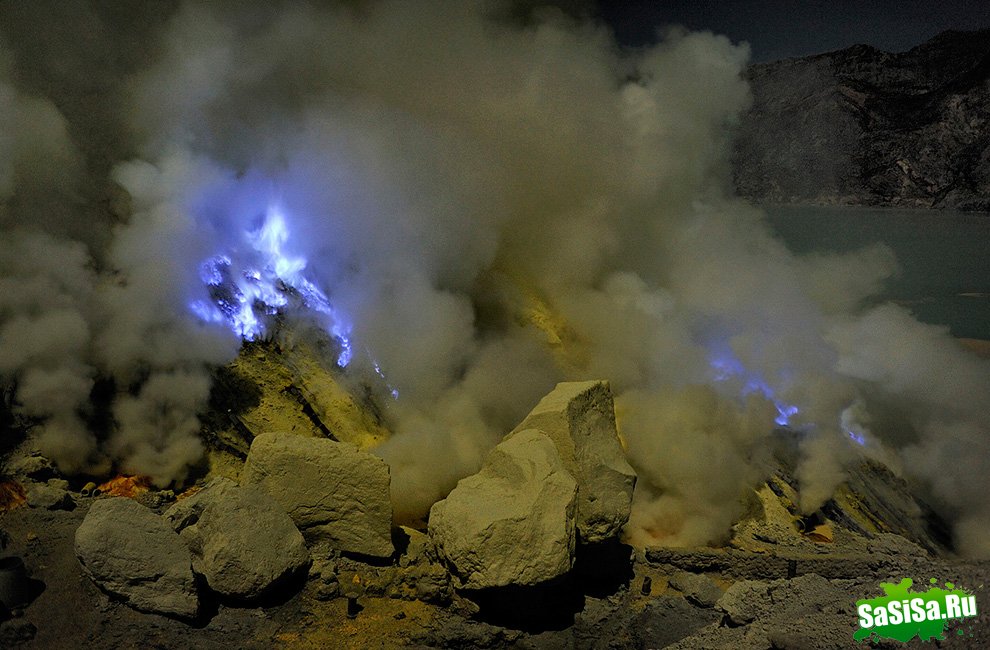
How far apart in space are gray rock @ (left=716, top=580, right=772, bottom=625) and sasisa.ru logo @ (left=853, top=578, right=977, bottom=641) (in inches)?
16.2

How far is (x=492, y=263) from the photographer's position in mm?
6570

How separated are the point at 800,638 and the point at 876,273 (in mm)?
6458

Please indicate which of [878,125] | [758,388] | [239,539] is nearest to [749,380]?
[758,388]

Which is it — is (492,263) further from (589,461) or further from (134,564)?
(134,564)

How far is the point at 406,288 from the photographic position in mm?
5207

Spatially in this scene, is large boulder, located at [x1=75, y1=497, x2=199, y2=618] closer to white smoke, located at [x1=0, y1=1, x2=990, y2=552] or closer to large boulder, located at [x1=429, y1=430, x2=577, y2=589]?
large boulder, located at [x1=429, y1=430, x2=577, y2=589]

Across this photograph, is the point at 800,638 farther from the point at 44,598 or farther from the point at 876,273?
Answer: the point at 876,273

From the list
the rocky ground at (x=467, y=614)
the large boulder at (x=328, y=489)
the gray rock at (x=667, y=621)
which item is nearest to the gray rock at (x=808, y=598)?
the rocky ground at (x=467, y=614)

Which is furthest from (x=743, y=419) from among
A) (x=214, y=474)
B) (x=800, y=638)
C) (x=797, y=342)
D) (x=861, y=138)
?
(x=214, y=474)

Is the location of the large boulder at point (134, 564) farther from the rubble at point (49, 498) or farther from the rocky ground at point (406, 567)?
the rubble at point (49, 498)

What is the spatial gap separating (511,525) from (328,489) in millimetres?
1116

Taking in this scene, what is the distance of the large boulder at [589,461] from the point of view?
132 inches

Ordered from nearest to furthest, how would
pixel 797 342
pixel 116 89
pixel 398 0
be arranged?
pixel 116 89 < pixel 398 0 < pixel 797 342

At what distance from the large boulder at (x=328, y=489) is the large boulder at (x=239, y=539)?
14 cm
